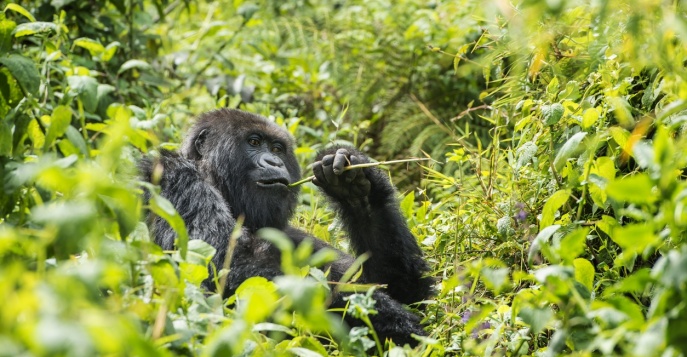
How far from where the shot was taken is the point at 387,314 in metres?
3.12

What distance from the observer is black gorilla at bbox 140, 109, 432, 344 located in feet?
10.9

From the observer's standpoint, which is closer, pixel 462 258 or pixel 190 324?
pixel 190 324

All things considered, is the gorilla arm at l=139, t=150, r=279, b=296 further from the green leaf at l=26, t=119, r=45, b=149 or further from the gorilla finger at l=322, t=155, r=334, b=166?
the green leaf at l=26, t=119, r=45, b=149

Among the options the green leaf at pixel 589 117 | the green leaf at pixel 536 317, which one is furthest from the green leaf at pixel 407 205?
the green leaf at pixel 536 317

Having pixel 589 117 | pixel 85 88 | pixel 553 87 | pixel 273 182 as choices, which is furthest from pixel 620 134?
pixel 85 88

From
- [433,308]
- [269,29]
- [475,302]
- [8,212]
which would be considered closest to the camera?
[8,212]

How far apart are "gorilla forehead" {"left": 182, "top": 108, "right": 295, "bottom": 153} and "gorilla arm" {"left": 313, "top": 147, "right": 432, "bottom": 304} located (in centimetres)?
40

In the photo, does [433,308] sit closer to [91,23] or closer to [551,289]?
[551,289]

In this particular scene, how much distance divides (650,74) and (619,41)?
6.4 inches

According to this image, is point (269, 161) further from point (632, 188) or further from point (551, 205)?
point (632, 188)

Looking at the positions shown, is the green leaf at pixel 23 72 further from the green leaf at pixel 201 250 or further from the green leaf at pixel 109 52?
the green leaf at pixel 109 52

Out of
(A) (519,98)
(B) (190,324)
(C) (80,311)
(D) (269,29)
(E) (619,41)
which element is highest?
(C) (80,311)

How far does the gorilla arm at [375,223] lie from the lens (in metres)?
3.58

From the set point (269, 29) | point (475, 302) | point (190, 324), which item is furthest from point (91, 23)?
point (190, 324)
